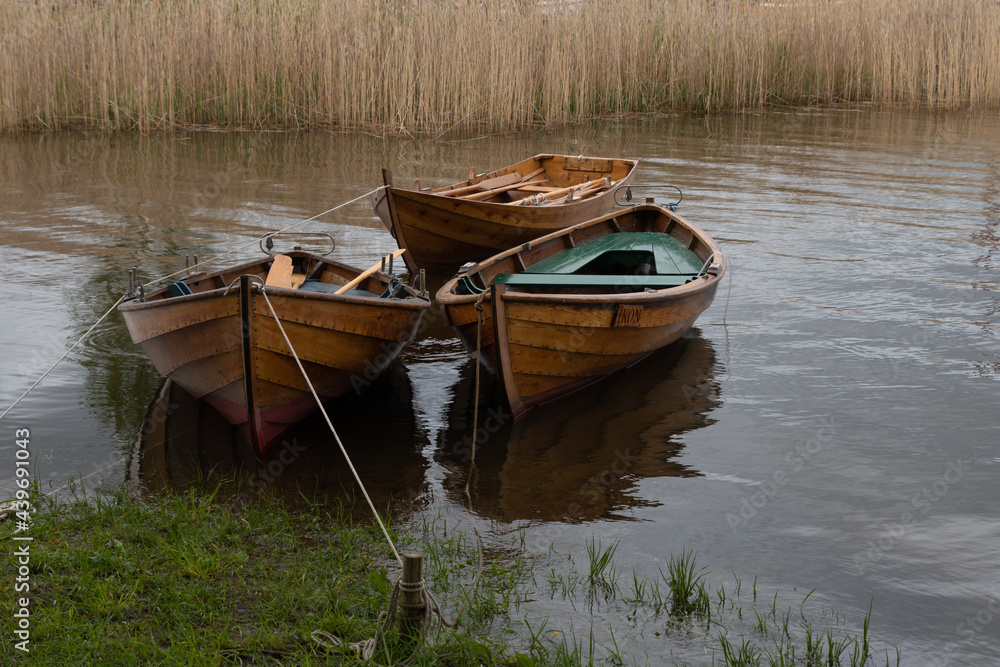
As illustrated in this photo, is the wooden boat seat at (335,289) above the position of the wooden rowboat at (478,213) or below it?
below

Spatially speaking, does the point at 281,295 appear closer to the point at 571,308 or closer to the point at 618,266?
the point at 571,308

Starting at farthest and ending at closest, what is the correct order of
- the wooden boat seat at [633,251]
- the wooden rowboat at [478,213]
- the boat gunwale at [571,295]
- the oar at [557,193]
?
the oar at [557,193]
the wooden rowboat at [478,213]
the wooden boat seat at [633,251]
the boat gunwale at [571,295]

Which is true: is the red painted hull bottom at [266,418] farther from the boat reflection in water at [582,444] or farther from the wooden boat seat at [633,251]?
the wooden boat seat at [633,251]

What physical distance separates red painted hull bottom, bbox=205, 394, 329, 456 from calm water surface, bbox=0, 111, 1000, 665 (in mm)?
109

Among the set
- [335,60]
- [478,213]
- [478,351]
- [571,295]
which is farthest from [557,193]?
[335,60]

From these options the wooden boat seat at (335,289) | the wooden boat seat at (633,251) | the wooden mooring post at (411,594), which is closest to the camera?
the wooden mooring post at (411,594)

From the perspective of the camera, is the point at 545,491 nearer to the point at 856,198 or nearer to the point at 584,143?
the point at 856,198

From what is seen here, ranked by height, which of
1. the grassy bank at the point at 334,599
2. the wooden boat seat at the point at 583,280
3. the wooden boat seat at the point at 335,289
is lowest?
the grassy bank at the point at 334,599

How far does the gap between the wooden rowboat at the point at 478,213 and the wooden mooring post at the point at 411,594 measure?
478 centimetres

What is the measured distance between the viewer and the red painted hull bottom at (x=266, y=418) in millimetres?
4504

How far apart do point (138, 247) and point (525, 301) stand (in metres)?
5.01

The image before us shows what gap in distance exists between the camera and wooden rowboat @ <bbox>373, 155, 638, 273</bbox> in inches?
294

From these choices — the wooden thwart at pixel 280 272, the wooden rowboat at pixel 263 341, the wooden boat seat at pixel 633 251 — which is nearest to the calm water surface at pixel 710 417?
the wooden rowboat at pixel 263 341

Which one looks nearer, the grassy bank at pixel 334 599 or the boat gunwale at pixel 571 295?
the grassy bank at pixel 334 599
